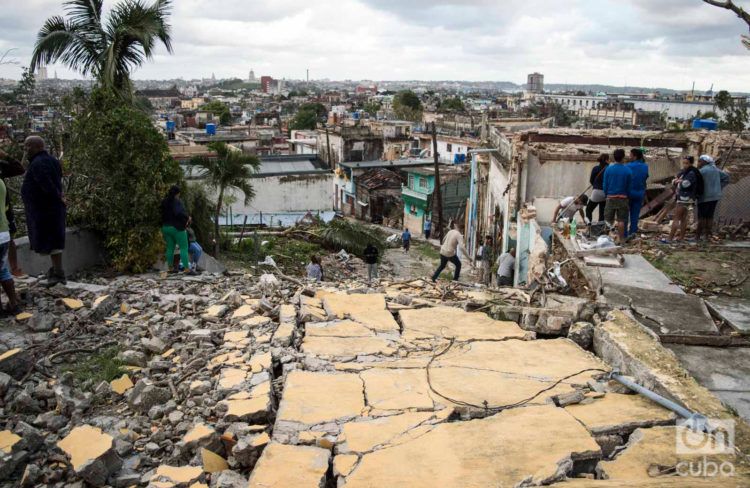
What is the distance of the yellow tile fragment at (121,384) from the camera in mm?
4230

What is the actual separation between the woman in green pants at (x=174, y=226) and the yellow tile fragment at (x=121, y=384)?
3.55 m

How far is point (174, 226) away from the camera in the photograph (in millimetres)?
7832

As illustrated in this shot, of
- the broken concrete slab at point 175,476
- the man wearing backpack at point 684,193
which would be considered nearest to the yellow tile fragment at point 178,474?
the broken concrete slab at point 175,476

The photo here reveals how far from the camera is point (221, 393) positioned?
390 cm

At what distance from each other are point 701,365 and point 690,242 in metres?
4.16

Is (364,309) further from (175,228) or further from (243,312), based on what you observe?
(175,228)

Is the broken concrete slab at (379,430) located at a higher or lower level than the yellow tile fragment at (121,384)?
higher

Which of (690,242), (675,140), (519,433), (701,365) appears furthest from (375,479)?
(675,140)

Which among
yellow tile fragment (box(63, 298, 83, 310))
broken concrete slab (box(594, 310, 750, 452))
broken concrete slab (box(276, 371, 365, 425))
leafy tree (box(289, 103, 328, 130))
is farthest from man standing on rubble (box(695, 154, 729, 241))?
leafy tree (box(289, 103, 328, 130))

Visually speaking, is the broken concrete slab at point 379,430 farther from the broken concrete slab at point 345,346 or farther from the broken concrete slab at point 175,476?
the broken concrete slab at point 345,346

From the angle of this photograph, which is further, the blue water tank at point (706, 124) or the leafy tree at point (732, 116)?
the leafy tree at point (732, 116)

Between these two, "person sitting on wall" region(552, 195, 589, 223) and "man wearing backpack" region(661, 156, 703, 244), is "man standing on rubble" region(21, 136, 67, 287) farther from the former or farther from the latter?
"man wearing backpack" region(661, 156, 703, 244)

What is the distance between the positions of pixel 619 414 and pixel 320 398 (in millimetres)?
1908

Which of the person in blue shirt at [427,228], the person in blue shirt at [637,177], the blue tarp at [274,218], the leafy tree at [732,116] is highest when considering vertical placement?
the leafy tree at [732,116]
